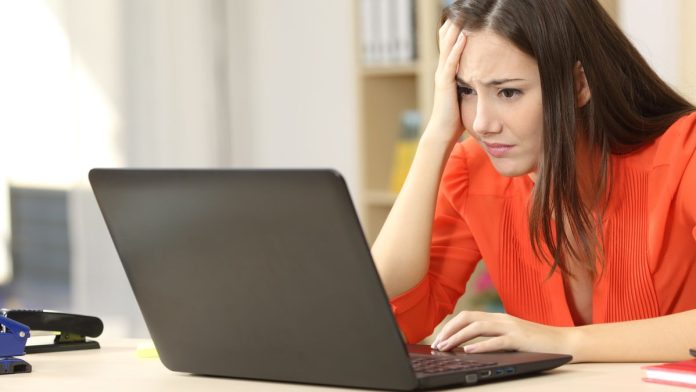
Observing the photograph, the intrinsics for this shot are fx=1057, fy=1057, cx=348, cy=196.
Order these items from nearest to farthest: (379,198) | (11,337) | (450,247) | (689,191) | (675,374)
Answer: (675,374) → (11,337) → (689,191) → (450,247) → (379,198)

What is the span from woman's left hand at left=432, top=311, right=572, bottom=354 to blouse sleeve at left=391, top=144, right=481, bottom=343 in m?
0.51

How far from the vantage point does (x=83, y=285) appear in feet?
11.5

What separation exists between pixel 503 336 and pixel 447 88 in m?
0.58

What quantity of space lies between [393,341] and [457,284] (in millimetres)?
870

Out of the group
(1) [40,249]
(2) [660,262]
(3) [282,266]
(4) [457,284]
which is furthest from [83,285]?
(3) [282,266]

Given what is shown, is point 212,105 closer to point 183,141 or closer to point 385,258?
point 183,141

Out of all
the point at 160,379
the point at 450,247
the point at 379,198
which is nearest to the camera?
the point at 160,379

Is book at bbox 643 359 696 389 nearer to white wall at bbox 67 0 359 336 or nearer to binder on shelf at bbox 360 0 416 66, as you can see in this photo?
binder on shelf at bbox 360 0 416 66

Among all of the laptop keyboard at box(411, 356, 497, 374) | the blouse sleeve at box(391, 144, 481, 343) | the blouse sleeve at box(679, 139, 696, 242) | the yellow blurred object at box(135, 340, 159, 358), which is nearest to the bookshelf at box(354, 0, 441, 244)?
the blouse sleeve at box(391, 144, 481, 343)

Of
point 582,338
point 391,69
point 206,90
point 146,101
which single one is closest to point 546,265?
point 582,338

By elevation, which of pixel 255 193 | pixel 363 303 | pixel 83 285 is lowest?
pixel 83 285

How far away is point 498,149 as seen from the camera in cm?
166

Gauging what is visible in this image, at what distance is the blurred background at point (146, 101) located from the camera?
132 inches

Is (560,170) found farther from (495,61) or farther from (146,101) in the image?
(146,101)
